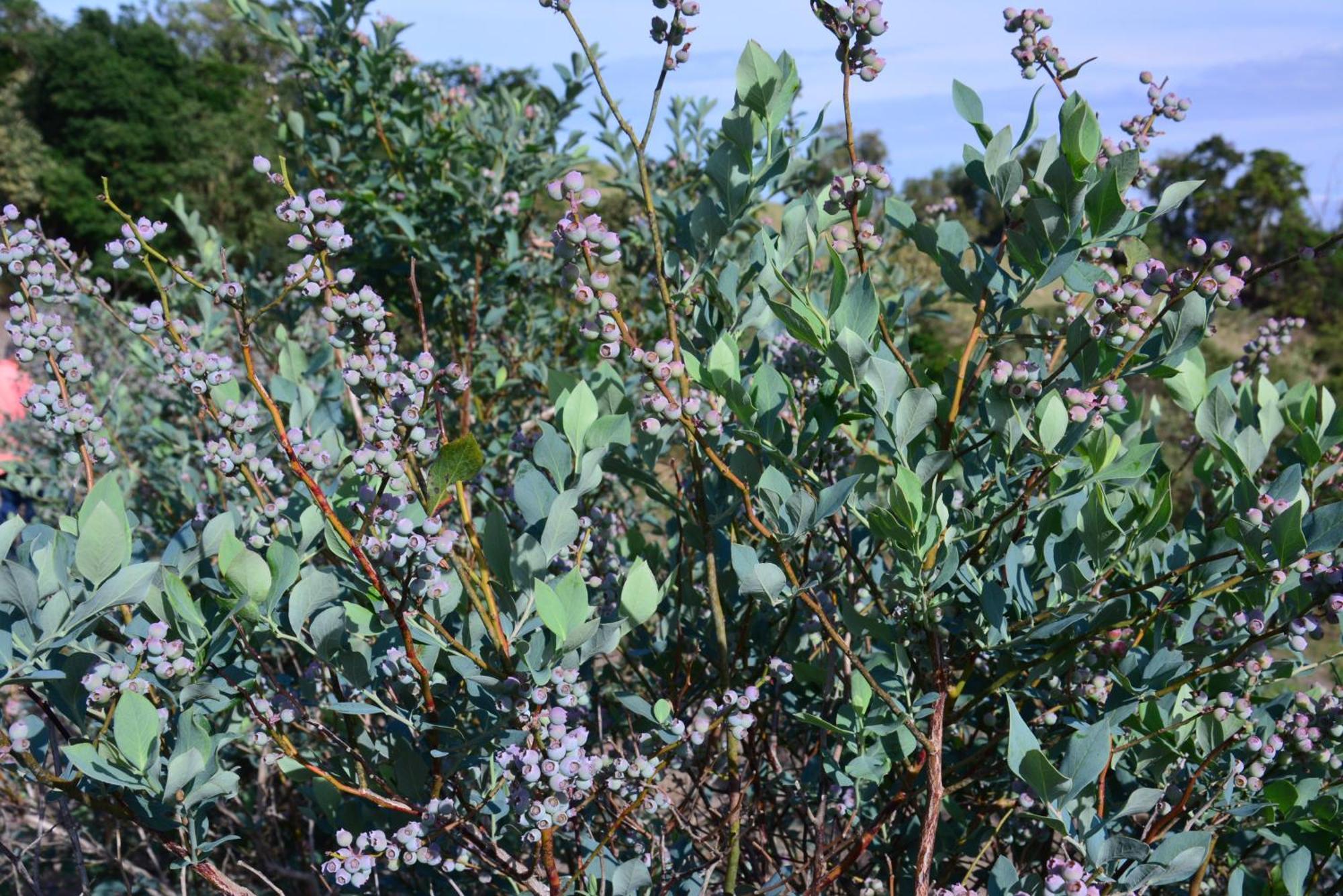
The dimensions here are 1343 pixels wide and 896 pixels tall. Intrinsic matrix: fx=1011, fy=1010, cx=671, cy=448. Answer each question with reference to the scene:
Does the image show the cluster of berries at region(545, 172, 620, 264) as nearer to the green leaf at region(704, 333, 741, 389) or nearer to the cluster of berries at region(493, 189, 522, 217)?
the green leaf at region(704, 333, 741, 389)

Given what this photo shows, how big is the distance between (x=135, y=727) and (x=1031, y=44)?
4.51 ft

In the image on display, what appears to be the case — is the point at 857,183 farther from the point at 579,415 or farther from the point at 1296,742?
the point at 1296,742

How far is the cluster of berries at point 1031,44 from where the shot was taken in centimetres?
135

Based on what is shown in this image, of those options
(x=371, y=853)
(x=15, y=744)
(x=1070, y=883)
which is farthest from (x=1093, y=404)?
(x=15, y=744)

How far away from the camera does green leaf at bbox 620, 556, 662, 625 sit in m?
1.14

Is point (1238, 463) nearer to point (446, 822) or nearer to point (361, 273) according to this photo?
point (446, 822)

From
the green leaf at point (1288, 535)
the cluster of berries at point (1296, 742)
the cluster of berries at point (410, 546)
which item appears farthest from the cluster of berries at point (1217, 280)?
the cluster of berries at point (410, 546)

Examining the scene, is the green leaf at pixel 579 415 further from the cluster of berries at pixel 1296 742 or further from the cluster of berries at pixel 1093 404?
the cluster of berries at pixel 1296 742

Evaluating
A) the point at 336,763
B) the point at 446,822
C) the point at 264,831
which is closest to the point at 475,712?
the point at 446,822

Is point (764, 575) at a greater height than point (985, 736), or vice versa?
point (764, 575)

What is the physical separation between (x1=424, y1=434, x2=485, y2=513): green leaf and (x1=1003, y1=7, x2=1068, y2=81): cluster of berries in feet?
3.01

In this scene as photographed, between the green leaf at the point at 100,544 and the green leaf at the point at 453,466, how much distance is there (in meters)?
0.34

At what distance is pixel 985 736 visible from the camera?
178 centimetres

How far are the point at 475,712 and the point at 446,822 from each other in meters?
0.18
